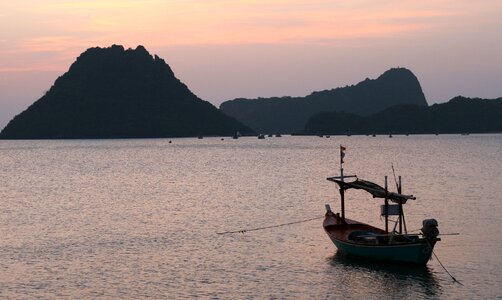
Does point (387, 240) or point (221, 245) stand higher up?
point (387, 240)

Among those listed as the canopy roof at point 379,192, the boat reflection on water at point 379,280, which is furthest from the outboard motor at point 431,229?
the canopy roof at point 379,192

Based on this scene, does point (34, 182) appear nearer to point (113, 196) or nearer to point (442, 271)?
point (113, 196)

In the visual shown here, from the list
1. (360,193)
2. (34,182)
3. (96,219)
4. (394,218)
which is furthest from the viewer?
(34,182)

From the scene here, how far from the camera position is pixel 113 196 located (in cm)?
10269

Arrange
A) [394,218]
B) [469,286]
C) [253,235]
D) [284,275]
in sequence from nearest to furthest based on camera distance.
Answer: [469,286], [284,275], [253,235], [394,218]

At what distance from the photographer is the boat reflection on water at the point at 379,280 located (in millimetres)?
42781

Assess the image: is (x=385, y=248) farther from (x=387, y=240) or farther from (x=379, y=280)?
(x=379, y=280)

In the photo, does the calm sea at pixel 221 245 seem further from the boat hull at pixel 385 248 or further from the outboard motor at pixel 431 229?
the outboard motor at pixel 431 229

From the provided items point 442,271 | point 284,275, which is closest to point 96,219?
point 284,275

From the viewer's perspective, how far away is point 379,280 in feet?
151

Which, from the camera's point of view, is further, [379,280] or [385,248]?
[385,248]

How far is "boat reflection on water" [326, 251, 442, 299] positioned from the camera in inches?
1684

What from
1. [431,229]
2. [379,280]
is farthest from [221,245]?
[431,229]

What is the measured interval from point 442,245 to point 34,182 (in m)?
93.2
